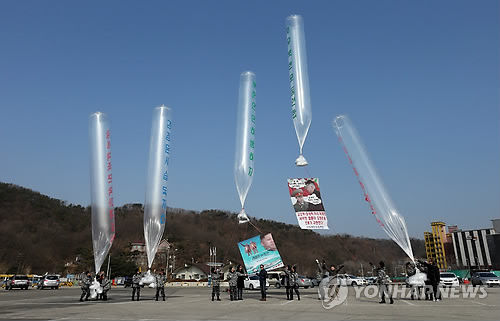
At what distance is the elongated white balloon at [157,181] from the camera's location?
17.0m

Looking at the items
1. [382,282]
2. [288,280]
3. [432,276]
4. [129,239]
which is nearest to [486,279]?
[432,276]

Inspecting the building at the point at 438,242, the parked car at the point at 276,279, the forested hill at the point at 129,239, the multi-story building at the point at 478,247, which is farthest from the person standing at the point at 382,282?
the building at the point at 438,242

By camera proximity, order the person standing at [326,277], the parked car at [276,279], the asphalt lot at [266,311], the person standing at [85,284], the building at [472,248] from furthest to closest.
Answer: the building at [472,248], the parked car at [276,279], the person standing at [85,284], the person standing at [326,277], the asphalt lot at [266,311]

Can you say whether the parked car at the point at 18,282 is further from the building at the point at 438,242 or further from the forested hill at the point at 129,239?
the building at the point at 438,242

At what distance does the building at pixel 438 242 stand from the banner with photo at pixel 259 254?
90276mm

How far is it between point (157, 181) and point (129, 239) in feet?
337

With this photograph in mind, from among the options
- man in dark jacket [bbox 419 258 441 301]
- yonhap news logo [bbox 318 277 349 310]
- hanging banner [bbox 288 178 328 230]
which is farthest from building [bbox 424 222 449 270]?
yonhap news logo [bbox 318 277 349 310]

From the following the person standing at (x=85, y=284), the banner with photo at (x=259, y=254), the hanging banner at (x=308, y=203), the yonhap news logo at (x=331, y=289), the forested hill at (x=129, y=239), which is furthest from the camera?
the forested hill at (x=129, y=239)

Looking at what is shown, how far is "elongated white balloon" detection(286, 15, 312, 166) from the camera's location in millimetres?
17859

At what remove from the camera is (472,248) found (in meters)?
90.4

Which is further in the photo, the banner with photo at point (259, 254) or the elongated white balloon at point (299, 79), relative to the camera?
the banner with photo at point (259, 254)

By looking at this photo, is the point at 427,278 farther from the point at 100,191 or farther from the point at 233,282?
the point at 100,191

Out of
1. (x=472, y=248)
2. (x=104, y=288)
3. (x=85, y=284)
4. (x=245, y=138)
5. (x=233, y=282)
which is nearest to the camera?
(x=85, y=284)

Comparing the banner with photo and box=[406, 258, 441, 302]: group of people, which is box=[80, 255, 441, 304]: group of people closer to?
box=[406, 258, 441, 302]: group of people
